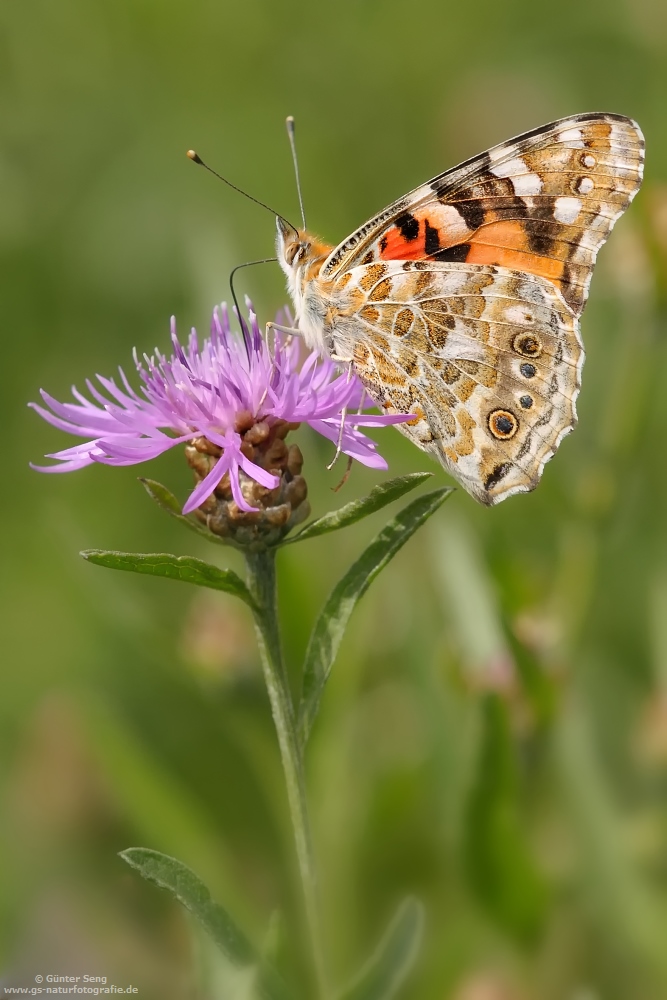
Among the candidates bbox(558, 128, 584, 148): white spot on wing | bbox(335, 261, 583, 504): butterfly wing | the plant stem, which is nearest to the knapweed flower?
the plant stem

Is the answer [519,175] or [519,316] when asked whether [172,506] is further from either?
[519,175]

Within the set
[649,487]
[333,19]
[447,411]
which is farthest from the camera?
[333,19]

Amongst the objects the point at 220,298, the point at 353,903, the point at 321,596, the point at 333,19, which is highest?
the point at 333,19

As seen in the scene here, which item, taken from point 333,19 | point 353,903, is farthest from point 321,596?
point 333,19

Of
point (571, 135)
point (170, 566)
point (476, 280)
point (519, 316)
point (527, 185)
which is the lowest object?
point (170, 566)

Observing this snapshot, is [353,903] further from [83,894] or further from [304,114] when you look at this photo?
[304,114]

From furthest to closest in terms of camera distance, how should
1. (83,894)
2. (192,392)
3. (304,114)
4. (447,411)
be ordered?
(304,114) → (83,894) → (447,411) → (192,392)

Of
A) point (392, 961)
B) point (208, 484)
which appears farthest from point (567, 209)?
point (392, 961)

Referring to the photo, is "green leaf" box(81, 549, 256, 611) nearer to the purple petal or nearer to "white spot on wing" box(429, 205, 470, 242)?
the purple petal
